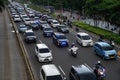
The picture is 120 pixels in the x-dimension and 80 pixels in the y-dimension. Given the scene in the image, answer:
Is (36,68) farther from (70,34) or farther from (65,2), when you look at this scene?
(65,2)

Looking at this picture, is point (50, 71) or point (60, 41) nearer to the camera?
point (50, 71)

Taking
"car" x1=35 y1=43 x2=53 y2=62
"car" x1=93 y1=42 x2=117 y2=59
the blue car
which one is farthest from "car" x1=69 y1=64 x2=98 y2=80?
the blue car

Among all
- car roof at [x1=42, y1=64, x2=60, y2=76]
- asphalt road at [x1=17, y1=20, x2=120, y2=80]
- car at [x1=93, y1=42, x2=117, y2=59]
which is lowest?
asphalt road at [x1=17, y1=20, x2=120, y2=80]

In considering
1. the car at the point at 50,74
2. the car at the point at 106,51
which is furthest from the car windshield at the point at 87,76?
the car at the point at 106,51

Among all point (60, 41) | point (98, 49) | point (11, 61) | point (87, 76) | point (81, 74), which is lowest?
point (11, 61)

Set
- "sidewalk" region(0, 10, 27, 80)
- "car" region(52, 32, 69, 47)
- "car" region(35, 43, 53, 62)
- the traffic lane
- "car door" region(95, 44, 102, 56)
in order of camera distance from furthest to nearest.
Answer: "car" region(52, 32, 69, 47)
"car door" region(95, 44, 102, 56)
"car" region(35, 43, 53, 62)
the traffic lane
"sidewalk" region(0, 10, 27, 80)

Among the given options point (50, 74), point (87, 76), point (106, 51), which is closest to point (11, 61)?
point (106, 51)

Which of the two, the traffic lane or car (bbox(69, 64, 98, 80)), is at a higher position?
car (bbox(69, 64, 98, 80))

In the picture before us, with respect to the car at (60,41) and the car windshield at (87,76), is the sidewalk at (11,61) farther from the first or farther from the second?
the car windshield at (87,76)

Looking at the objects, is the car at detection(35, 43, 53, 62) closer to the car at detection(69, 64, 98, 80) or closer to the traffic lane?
the traffic lane

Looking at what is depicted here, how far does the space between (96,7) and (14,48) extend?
85.5 ft

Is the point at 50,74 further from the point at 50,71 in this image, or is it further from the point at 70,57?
the point at 70,57

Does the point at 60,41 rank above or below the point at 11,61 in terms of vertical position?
above

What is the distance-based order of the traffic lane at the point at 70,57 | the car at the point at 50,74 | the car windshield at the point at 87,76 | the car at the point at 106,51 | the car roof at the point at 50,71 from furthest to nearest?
1. the car at the point at 106,51
2. the traffic lane at the point at 70,57
3. the car roof at the point at 50,71
4. the car at the point at 50,74
5. the car windshield at the point at 87,76
